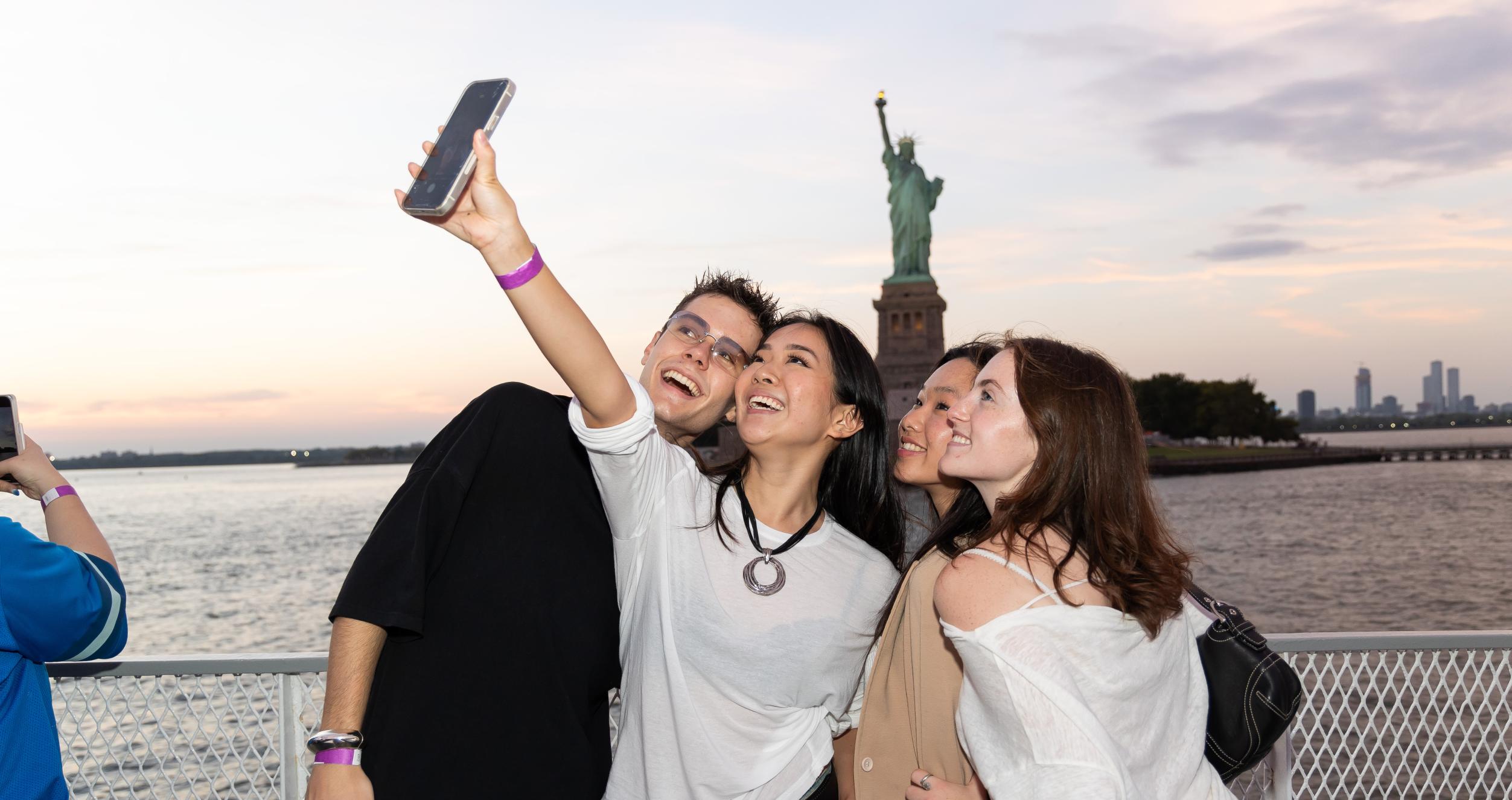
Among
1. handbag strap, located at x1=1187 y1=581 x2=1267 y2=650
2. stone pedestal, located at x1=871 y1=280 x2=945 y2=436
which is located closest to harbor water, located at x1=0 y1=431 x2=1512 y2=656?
handbag strap, located at x1=1187 y1=581 x2=1267 y2=650

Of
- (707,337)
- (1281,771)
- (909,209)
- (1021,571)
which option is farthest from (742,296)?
(909,209)

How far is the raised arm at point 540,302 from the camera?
1806mm

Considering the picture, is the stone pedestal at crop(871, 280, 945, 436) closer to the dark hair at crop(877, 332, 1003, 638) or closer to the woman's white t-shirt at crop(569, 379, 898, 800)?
the dark hair at crop(877, 332, 1003, 638)

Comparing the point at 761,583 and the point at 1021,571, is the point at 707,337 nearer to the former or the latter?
the point at 761,583

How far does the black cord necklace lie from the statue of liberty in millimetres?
27271

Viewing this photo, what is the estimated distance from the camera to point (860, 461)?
9.43 feet

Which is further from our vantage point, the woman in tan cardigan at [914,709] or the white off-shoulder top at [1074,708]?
the woman in tan cardigan at [914,709]

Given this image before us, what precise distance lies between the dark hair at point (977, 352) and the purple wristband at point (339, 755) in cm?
175

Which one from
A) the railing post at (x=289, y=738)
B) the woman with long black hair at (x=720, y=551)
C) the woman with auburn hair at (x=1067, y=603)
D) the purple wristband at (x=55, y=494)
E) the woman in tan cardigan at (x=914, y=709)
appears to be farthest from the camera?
the railing post at (x=289, y=738)

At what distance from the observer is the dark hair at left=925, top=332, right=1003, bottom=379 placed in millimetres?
2777

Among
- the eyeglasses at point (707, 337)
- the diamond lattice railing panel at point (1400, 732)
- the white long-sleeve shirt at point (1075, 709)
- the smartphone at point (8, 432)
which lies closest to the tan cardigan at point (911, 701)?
the white long-sleeve shirt at point (1075, 709)

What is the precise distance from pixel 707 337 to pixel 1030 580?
1.21 meters

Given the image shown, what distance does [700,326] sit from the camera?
110 inches

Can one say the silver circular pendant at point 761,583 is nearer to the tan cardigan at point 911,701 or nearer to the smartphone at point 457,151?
the tan cardigan at point 911,701
